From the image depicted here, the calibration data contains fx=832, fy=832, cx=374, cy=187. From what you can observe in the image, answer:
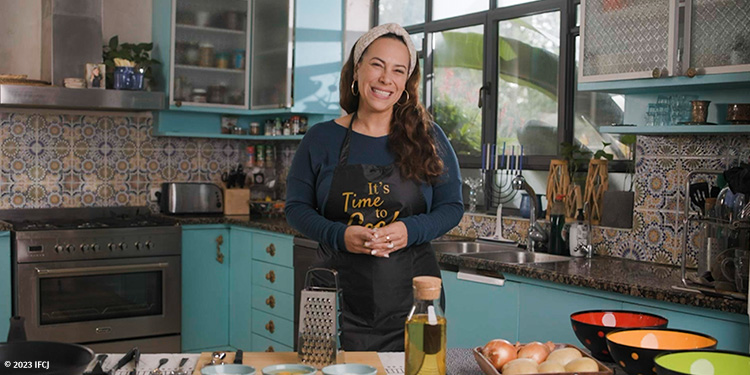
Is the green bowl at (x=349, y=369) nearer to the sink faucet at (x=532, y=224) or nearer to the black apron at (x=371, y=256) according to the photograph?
the black apron at (x=371, y=256)

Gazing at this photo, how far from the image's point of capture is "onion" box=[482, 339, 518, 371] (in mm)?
1575

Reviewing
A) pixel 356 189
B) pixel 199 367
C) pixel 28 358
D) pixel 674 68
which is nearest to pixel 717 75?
pixel 674 68

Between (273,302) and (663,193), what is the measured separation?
236 cm

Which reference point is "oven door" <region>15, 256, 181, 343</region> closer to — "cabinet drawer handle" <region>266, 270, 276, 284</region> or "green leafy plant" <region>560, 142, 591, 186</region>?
"cabinet drawer handle" <region>266, 270, 276, 284</region>

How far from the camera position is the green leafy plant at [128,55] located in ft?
16.6

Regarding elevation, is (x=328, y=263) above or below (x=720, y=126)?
below

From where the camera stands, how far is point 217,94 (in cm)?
534

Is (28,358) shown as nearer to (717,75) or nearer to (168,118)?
(717,75)

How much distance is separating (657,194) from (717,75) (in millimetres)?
652

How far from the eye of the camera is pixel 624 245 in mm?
3520

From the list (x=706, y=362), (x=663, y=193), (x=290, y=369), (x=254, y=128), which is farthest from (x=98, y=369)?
(x=254, y=128)

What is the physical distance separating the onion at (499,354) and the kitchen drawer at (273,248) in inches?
120

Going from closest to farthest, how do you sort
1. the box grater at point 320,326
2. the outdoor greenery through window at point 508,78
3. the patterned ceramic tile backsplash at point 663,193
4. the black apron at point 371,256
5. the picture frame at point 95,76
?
1. the box grater at point 320,326
2. the black apron at point 371,256
3. the patterned ceramic tile backsplash at point 663,193
4. the outdoor greenery through window at point 508,78
5. the picture frame at point 95,76

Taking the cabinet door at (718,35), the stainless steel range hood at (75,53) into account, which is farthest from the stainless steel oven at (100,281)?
the cabinet door at (718,35)
